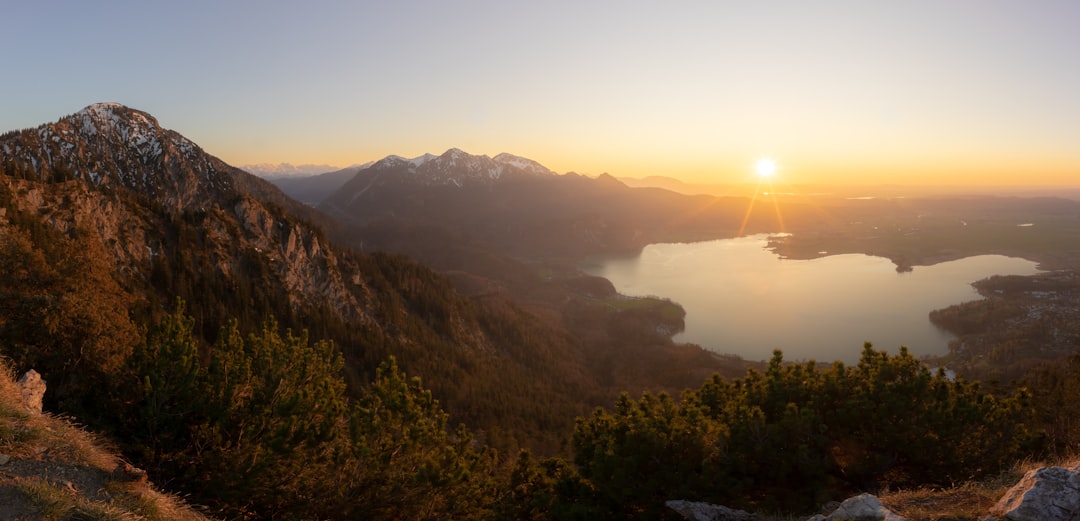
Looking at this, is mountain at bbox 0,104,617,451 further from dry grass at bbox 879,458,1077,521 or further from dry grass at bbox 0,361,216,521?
dry grass at bbox 879,458,1077,521

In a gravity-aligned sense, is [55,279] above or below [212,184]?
below

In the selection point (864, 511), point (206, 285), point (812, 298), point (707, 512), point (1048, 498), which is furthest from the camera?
point (812, 298)

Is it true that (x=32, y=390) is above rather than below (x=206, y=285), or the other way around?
above

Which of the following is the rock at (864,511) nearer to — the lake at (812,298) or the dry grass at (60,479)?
the dry grass at (60,479)

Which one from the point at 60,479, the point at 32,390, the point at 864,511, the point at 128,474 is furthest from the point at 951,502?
the point at 32,390

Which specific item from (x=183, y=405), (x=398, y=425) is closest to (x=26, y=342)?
(x=183, y=405)

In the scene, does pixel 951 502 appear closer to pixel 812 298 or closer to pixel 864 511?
pixel 864 511

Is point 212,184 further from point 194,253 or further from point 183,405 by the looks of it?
point 183,405
